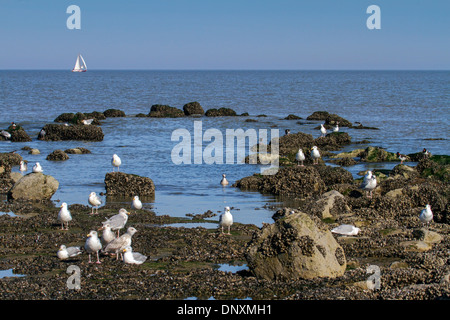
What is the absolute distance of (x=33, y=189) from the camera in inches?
846

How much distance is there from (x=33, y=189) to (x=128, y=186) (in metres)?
3.78

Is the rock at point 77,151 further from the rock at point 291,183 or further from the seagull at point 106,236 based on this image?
the seagull at point 106,236

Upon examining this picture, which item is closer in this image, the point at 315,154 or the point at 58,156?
the point at 315,154

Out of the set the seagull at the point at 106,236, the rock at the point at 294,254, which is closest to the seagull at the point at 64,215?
the seagull at the point at 106,236

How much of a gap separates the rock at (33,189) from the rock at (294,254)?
11232mm

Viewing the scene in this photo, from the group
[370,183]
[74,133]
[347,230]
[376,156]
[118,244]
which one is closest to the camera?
[118,244]

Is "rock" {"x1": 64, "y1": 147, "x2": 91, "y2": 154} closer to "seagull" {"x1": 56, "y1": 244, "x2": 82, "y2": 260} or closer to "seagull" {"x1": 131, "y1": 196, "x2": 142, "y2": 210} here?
"seagull" {"x1": 131, "y1": 196, "x2": 142, "y2": 210}

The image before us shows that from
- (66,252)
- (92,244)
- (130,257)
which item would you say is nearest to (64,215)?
(66,252)

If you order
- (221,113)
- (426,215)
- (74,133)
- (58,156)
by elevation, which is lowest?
(426,215)

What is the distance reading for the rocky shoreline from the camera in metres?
11.6

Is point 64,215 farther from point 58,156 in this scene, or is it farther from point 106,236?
point 58,156

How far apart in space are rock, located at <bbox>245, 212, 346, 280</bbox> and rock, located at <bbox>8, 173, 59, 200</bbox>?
11.2 meters
